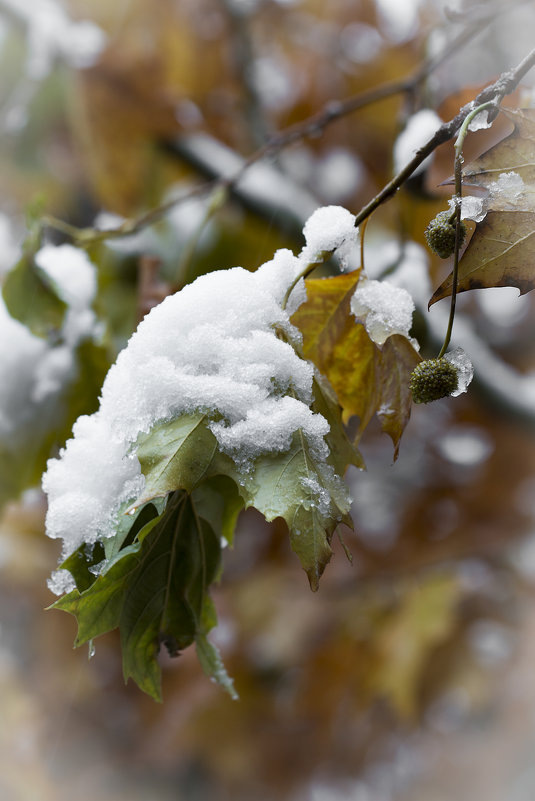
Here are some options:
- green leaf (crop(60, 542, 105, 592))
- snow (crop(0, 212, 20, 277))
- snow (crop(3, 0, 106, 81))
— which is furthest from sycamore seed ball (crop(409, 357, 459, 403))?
snow (crop(3, 0, 106, 81))

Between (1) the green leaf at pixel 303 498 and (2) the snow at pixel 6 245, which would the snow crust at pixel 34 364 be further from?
(2) the snow at pixel 6 245

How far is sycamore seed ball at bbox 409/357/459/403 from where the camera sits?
387 millimetres

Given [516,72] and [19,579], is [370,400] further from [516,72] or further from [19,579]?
[19,579]

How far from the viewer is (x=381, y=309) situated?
0.44 m

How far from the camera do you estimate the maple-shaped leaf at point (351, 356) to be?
1.44 ft

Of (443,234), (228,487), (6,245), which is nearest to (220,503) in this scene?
(228,487)

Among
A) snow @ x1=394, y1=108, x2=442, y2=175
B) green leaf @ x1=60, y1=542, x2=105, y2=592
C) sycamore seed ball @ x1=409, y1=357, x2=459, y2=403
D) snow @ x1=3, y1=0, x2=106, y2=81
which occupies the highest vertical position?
snow @ x1=3, y1=0, x2=106, y2=81

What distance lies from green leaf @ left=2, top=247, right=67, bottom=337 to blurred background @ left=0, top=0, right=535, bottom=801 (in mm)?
393

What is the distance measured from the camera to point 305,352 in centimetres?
45

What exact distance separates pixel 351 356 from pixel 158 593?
21 cm

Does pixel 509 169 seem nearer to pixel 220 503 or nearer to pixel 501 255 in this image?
pixel 501 255

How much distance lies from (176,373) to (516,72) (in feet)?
0.89

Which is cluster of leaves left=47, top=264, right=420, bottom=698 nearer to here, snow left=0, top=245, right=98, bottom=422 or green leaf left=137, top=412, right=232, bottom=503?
green leaf left=137, top=412, right=232, bottom=503

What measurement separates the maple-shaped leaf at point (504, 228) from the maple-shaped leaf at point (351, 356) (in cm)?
7
